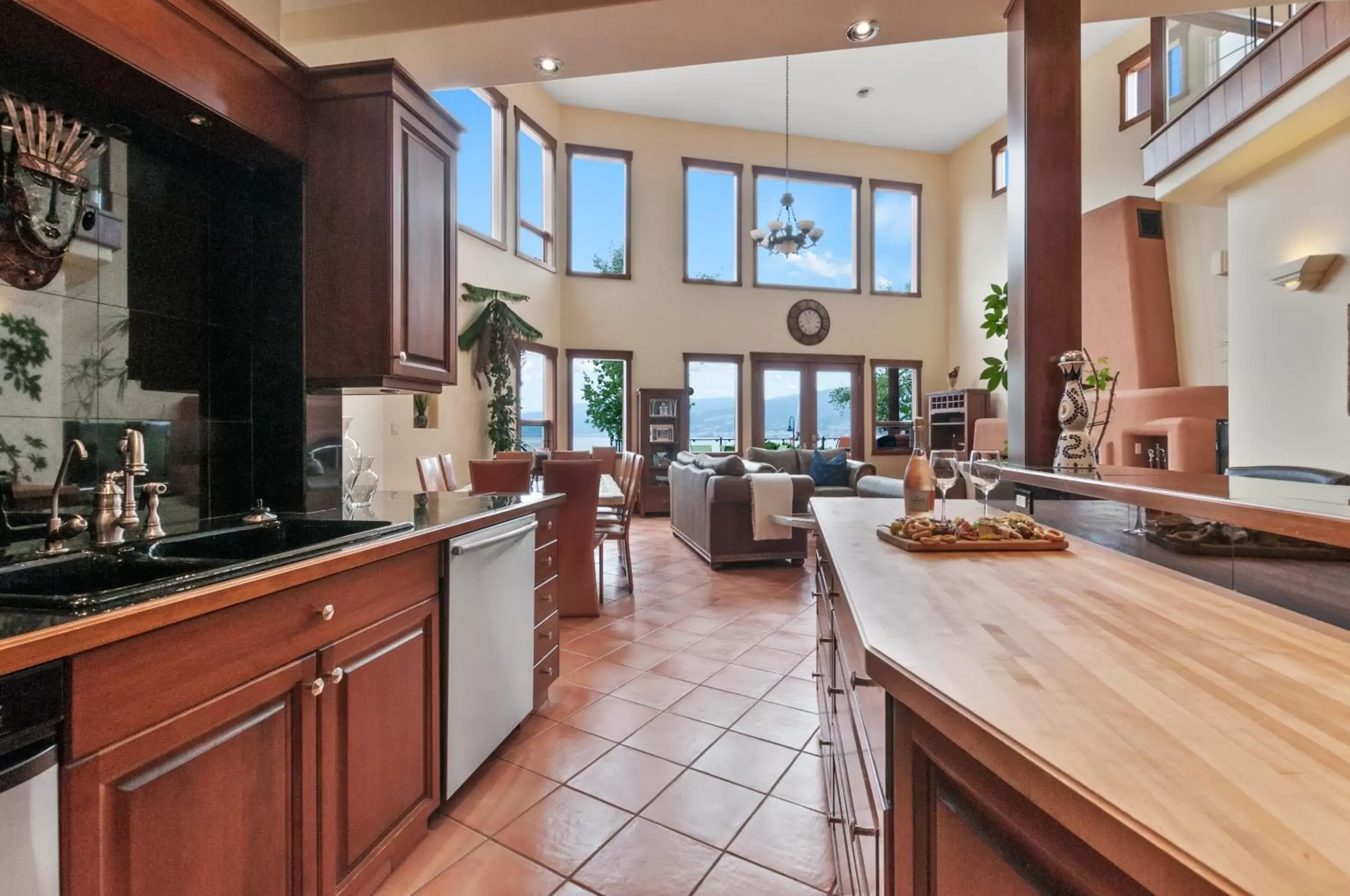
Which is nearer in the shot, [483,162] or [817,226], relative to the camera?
[483,162]

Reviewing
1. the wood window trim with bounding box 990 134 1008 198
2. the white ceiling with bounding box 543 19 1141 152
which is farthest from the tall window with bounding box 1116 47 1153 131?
the wood window trim with bounding box 990 134 1008 198

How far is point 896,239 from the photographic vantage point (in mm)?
9039

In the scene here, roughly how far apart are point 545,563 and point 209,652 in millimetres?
1413

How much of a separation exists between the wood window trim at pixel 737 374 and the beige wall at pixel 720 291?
6 cm

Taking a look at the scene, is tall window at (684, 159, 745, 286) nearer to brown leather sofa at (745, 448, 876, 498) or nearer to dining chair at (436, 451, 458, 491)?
brown leather sofa at (745, 448, 876, 498)

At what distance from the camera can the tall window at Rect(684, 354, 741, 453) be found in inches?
329

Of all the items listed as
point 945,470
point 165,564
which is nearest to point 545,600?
point 165,564

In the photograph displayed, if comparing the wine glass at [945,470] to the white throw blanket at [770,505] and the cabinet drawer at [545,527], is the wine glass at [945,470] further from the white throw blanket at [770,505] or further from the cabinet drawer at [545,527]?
the white throw blanket at [770,505]

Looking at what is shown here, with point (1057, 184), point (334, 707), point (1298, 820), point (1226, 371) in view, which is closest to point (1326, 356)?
point (1226, 371)

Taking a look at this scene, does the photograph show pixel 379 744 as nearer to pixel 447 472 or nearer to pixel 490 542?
pixel 490 542

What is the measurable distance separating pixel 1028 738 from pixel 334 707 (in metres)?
1.31

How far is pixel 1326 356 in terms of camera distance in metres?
3.66

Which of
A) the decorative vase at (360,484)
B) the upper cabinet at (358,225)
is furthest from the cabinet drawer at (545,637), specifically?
the upper cabinet at (358,225)

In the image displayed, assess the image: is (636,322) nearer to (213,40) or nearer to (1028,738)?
(213,40)
